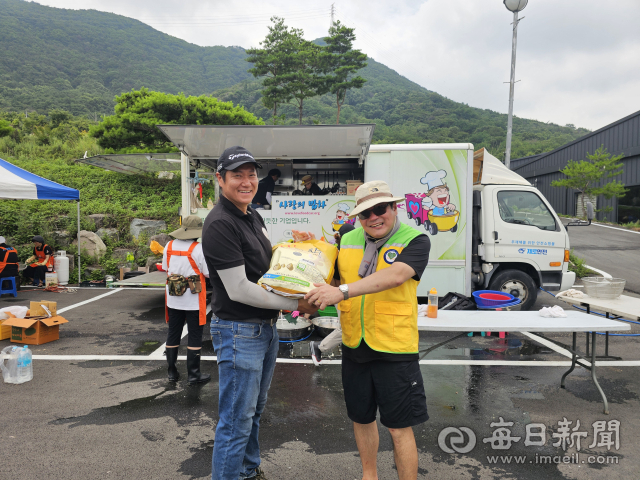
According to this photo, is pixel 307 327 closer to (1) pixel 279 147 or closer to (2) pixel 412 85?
(1) pixel 279 147

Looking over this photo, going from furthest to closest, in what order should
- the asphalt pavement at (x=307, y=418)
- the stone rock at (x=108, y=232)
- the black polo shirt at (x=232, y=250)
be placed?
1. the stone rock at (x=108, y=232)
2. the asphalt pavement at (x=307, y=418)
3. the black polo shirt at (x=232, y=250)

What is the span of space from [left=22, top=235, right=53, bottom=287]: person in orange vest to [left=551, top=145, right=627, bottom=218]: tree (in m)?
26.7

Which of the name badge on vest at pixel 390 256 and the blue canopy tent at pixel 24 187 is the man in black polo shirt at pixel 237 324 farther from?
the blue canopy tent at pixel 24 187

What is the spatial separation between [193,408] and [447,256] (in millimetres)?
4639

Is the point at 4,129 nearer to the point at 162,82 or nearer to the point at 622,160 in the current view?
the point at 622,160

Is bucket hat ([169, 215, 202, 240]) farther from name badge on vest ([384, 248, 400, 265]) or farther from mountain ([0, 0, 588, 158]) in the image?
mountain ([0, 0, 588, 158])

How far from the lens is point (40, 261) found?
32.0ft

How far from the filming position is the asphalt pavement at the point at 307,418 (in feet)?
9.14

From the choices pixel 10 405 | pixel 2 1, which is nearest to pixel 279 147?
pixel 10 405

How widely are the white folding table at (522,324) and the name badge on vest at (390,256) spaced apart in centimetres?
148

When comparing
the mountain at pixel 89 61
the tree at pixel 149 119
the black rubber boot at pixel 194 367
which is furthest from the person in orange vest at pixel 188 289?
the mountain at pixel 89 61

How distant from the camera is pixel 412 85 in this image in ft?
302

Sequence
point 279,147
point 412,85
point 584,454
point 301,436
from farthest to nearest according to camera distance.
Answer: point 412,85 < point 279,147 < point 301,436 < point 584,454

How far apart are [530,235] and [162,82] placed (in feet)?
317
